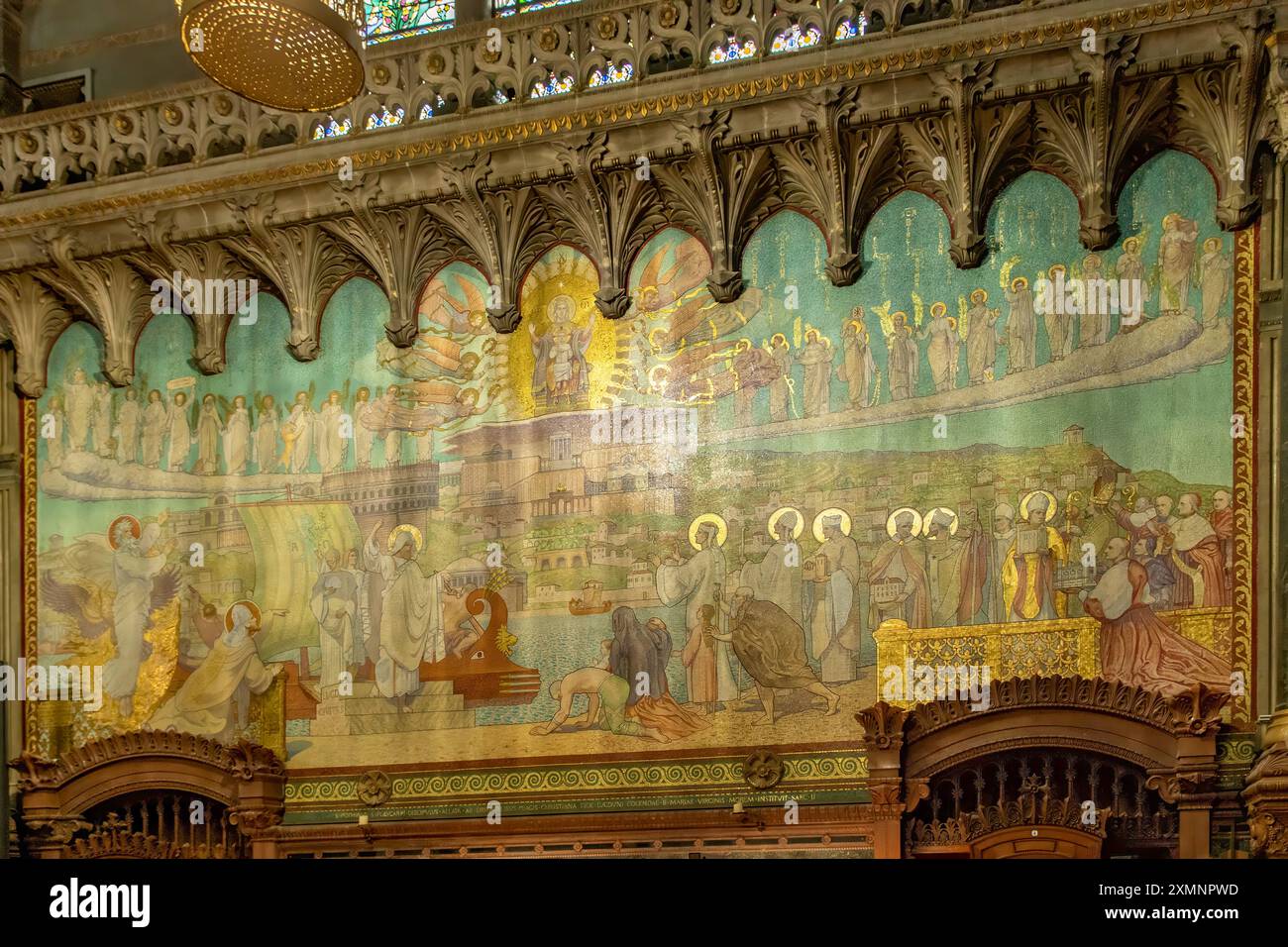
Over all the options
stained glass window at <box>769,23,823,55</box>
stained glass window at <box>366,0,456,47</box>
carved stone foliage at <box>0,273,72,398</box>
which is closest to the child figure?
stained glass window at <box>769,23,823,55</box>

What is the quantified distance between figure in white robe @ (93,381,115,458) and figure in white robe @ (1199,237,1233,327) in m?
8.49

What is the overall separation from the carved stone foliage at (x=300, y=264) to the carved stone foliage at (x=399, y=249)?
21 centimetres

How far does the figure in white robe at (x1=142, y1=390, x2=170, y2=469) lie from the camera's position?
51.3ft

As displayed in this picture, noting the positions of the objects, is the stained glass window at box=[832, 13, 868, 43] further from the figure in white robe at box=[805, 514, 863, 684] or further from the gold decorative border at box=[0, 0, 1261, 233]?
the figure in white robe at box=[805, 514, 863, 684]

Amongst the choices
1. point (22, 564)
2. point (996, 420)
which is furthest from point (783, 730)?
point (22, 564)

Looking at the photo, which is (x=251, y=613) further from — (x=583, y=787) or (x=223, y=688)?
(x=583, y=787)

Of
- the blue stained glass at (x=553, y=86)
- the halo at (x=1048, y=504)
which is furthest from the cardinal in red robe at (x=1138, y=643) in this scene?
the blue stained glass at (x=553, y=86)

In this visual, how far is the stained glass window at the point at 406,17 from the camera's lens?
16.0 meters

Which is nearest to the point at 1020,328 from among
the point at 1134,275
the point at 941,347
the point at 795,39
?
the point at 941,347

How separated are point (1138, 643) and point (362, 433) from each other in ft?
19.8

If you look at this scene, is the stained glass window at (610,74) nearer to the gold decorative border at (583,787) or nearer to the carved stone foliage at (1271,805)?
the gold decorative border at (583,787)

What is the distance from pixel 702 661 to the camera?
13875 millimetres

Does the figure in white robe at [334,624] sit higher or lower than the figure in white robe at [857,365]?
lower
